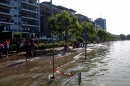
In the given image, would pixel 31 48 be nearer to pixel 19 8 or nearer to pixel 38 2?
pixel 19 8

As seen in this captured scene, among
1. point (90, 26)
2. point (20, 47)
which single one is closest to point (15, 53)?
point (20, 47)

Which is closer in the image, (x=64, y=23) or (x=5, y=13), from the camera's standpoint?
(x=64, y=23)

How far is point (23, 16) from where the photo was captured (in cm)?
6869

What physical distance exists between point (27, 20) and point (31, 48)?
175 feet

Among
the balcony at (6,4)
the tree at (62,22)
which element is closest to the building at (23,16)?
the balcony at (6,4)

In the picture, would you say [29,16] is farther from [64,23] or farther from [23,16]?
[64,23]

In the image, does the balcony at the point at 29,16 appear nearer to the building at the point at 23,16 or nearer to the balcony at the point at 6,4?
the building at the point at 23,16

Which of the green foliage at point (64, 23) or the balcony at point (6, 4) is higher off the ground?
the balcony at point (6, 4)

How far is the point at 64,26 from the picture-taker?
39.5 metres

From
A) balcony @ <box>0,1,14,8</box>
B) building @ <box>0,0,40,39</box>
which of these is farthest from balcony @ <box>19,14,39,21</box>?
balcony @ <box>0,1,14,8</box>

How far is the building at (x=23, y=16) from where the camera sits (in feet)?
203

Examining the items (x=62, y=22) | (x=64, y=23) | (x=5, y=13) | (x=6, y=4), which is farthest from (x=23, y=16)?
(x=64, y=23)

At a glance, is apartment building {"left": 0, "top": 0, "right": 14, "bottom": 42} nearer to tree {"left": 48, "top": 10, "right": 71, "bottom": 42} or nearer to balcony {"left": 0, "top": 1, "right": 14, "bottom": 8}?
balcony {"left": 0, "top": 1, "right": 14, "bottom": 8}

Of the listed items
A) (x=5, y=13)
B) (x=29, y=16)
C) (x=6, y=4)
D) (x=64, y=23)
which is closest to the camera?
(x=64, y=23)
